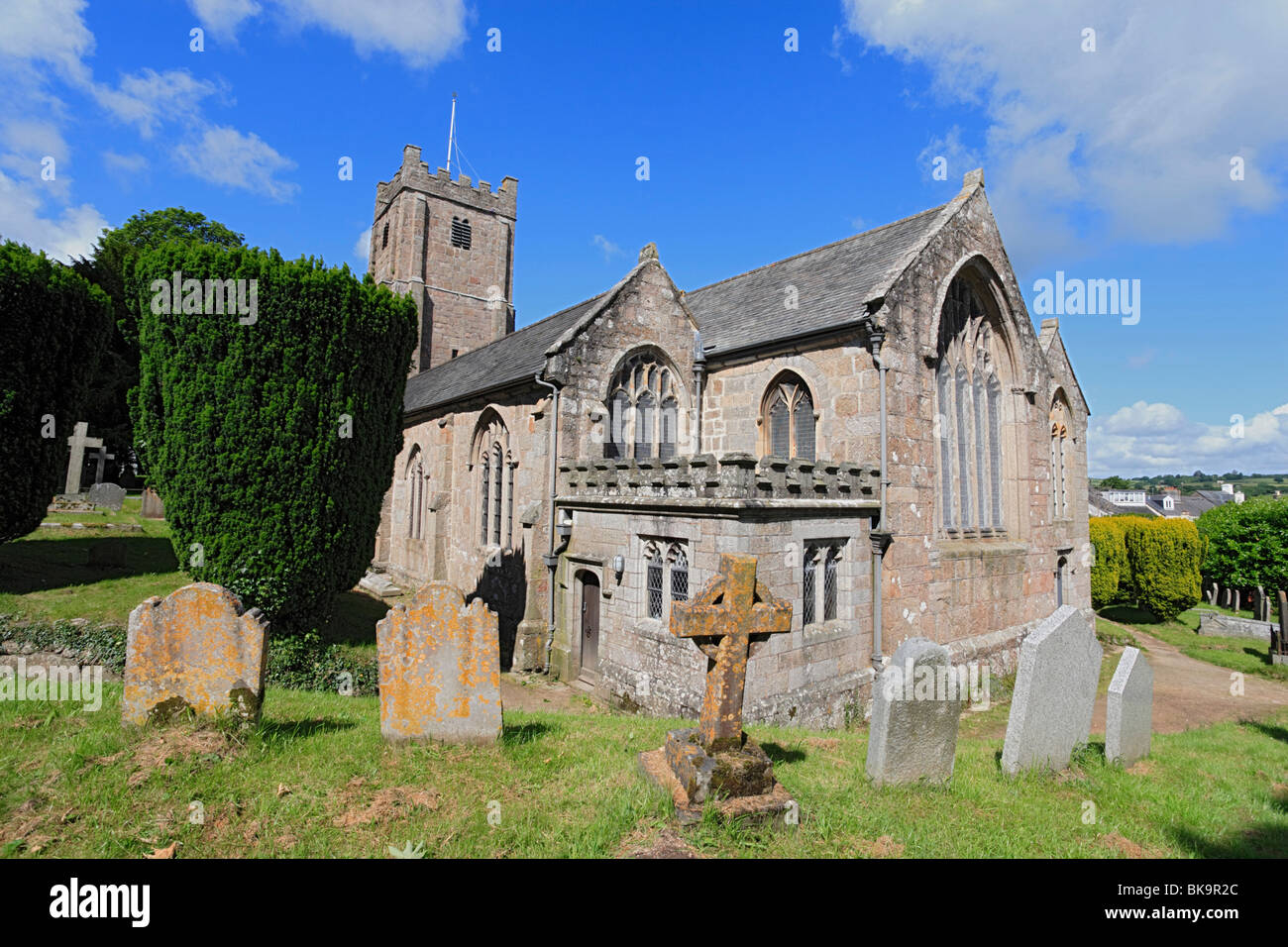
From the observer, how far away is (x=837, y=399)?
46.3 feet

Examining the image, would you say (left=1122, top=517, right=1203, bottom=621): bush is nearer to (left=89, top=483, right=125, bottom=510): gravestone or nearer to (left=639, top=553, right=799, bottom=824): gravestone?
(left=639, top=553, right=799, bottom=824): gravestone

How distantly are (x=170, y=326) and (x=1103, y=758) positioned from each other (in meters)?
15.1

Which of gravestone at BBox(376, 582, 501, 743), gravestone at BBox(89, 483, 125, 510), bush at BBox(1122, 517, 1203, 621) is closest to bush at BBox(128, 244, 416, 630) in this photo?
gravestone at BBox(376, 582, 501, 743)

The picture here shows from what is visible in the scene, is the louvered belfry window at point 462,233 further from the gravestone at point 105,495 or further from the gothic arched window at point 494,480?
the gothic arched window at point 494,480

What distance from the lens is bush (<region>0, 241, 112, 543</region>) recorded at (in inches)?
433

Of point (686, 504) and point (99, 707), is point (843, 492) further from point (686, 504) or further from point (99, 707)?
point (99, 707)

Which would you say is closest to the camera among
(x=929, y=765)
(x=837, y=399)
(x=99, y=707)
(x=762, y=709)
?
(x=929, y=765)

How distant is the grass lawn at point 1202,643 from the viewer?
61.5ft

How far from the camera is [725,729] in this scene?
17.4 feet

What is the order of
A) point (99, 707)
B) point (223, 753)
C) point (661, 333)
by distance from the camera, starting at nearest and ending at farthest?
point (223, 753)
point (99, 707)
point (661, 333)

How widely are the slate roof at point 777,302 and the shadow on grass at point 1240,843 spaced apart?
1015 cm

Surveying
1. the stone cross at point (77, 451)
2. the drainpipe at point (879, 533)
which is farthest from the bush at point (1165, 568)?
the stone cross at point (77, 451)

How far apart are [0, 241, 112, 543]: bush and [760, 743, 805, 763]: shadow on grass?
44.9ft
